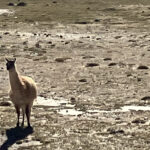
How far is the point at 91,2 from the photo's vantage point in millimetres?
108188

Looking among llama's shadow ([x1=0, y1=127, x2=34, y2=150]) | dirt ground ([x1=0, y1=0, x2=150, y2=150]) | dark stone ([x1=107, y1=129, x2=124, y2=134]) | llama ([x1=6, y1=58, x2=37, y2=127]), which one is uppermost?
llama ([x1=6, y1=58, x2=37, y2=127])

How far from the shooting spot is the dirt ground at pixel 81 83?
19.2 metres

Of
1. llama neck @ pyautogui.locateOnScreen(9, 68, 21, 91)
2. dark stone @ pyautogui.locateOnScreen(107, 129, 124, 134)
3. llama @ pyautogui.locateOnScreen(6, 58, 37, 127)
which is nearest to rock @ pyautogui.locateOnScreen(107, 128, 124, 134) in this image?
dark stone @ pyautogui.locateOnScreen(107, 129, 124, 134)

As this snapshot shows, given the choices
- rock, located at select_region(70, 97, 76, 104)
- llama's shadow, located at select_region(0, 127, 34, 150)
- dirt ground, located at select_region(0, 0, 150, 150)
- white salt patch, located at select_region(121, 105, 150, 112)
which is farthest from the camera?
rock, located at select_region(70, 97, 76, 104)

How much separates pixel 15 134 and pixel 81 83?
11190 mm

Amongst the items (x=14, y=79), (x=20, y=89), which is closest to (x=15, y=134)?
(x=20, y=89)

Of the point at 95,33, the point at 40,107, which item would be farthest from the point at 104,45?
the point at 40,107

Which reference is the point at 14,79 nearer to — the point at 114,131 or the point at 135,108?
the point at 114,131

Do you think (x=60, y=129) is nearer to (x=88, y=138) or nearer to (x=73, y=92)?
(x=88, y=138)

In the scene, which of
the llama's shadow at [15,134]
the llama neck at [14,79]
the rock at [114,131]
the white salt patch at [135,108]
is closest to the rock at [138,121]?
the rock at [114,131]

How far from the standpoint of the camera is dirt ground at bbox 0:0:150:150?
19.2 meters

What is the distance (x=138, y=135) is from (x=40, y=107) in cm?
651

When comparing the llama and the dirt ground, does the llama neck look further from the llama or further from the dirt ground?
the dirt ground

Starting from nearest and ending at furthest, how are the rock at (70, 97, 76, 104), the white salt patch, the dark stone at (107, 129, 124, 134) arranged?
the dark stone at (107, 129, 124, 134), the white salt patch, the rock at (70, 97, 76, 104)
